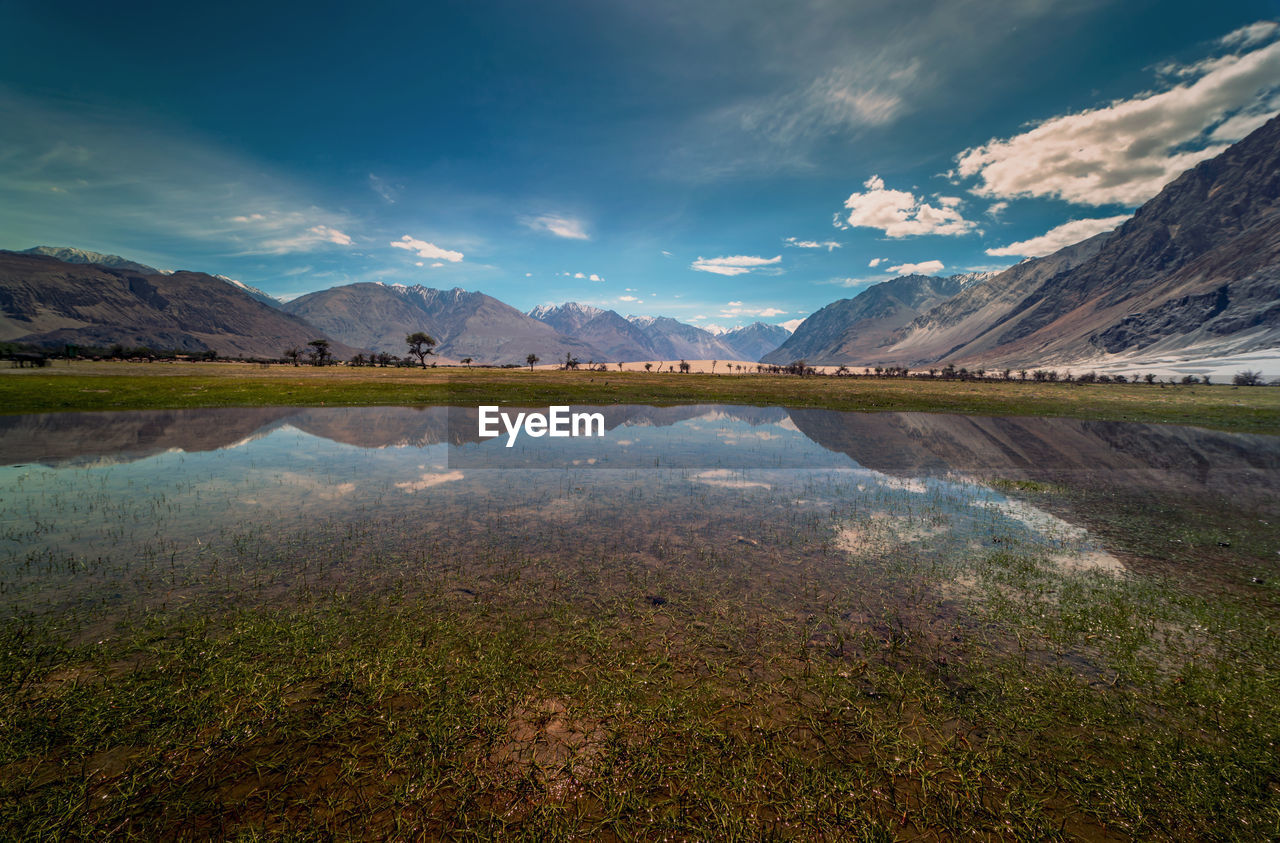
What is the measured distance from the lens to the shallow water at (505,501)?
1367 cm

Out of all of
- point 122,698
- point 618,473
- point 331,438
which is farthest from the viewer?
point 331,438

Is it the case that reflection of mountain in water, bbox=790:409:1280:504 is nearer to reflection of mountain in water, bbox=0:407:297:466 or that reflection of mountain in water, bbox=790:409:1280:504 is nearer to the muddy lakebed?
the muddy lakebed

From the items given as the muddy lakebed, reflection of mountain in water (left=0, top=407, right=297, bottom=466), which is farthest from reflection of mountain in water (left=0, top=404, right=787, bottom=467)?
the muddy lakebed

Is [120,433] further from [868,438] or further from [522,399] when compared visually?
[868,438]

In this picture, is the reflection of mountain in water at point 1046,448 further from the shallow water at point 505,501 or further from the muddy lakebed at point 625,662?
the muddy lakebed at point 625,662

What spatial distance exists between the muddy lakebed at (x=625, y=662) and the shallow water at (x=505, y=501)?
0.65 feet

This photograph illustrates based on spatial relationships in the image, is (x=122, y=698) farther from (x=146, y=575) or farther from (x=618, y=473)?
(x=618, y=473)

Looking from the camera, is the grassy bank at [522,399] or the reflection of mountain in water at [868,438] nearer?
the reflection of mountain in water at [868,438]

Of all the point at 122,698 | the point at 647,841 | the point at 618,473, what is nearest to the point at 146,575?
the point at 122,698

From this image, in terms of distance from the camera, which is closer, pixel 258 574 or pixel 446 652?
pixel 446 652

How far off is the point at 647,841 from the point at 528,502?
1533cm

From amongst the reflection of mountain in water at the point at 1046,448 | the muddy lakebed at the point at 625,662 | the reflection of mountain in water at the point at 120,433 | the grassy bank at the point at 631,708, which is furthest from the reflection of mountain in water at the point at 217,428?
the grassy bank at the point at 631,708

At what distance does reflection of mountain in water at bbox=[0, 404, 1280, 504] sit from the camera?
93.8 feet

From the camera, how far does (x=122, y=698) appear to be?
7.74 m
